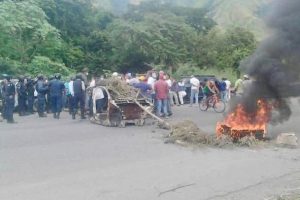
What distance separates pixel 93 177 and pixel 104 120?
24.1ft

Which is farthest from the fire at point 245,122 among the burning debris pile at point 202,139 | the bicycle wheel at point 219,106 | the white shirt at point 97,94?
the bicycle wheel at point 219,106

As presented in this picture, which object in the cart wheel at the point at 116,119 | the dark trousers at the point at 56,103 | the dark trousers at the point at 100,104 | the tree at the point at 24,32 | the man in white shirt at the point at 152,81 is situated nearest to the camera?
the cart wheel at the point at 116,119

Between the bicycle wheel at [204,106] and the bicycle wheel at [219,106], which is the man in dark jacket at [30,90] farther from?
the bicycle wheel at [219,106]

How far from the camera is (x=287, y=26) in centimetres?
1287

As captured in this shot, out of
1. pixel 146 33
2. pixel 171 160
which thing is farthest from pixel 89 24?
pixel 171 160

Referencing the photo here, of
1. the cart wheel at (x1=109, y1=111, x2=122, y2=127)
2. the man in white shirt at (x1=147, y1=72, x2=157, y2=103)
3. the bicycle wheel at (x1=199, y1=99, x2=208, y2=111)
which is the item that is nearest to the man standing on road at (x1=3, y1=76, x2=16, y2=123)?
the cart wheel at (x1=109, y1=111, x2=122, y2=127)

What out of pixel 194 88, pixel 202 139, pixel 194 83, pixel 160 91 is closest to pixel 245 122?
pixel 202 139

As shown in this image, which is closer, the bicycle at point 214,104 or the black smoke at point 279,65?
the black smoke at point 279,65

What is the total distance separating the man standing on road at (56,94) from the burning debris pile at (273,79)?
22.2 ft

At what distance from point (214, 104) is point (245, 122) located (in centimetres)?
790

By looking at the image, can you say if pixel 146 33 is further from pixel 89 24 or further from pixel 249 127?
pixel 249 127

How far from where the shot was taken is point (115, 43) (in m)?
34.3

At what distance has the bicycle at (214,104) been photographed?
20250 mm

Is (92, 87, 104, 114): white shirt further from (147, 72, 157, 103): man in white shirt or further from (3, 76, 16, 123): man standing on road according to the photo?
(147, 72, 157, 103): man in white shirt
